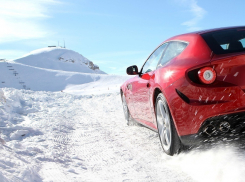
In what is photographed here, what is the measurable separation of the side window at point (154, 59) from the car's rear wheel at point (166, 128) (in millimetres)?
727

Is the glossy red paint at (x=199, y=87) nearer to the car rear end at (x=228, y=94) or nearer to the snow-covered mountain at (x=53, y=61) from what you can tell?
the car rear end at (x=228, y=94)

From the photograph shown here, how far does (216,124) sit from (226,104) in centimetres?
22

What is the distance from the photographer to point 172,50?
11.4 feet

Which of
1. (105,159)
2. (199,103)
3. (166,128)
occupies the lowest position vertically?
(105,159)

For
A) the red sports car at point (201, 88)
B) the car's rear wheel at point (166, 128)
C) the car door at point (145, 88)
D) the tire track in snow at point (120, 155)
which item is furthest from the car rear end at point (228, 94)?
the car door at point (145, 88)

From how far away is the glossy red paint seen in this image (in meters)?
2.58

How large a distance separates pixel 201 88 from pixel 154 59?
1631mm

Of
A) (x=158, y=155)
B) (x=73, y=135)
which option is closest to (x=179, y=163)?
(x=158, y=155)

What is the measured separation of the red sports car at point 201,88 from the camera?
8.50ft

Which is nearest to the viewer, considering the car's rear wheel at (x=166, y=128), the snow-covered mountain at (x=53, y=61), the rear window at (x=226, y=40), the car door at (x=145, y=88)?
the rear window at (x=226, y=40)

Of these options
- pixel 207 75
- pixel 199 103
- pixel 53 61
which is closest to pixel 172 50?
pixel 207 75

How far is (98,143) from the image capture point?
176 inches

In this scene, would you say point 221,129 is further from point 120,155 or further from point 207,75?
point 120,155

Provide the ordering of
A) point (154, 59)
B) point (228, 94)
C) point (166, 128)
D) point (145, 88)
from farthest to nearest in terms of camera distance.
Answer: point (154, 59), point (145, 88), point (166, 128), point (228, 94)
